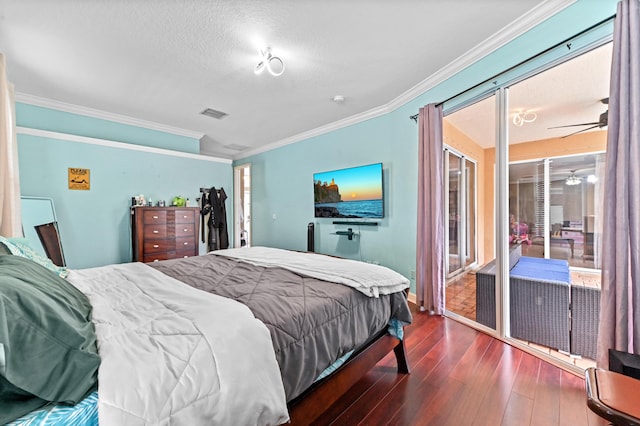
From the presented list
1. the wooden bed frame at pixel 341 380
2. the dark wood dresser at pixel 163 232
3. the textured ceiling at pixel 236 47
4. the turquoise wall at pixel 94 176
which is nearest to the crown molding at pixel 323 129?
the textured ceiling at pixel 236 47

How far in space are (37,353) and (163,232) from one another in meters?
3.69

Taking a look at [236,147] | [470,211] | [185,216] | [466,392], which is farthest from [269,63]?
[470,211]

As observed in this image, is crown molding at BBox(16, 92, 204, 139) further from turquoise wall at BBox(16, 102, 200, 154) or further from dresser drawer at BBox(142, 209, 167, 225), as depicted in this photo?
dresser drawer at BBox(142, 209, 167, 225)

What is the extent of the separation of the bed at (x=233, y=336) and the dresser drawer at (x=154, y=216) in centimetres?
214

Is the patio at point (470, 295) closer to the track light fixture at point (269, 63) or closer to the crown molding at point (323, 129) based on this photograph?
the crown molding at point (323, 129)

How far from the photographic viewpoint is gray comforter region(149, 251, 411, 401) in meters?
1.09

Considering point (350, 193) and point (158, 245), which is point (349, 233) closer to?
point (350, 193)

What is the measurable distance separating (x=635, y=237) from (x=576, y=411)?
1.02 meters

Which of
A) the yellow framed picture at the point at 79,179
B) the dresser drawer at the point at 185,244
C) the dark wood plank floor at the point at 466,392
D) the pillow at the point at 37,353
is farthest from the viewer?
the dresser drawer at the point at 185,244

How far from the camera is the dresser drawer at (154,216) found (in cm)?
377

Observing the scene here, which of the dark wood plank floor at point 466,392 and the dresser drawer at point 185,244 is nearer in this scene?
the dark wood plank floor at point 466,392

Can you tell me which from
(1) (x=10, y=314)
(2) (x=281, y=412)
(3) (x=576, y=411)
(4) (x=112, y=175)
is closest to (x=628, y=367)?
(3) (x=576, y=411)

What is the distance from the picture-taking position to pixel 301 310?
1.20m

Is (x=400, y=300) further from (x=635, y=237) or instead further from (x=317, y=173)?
(x=317, y=173)
